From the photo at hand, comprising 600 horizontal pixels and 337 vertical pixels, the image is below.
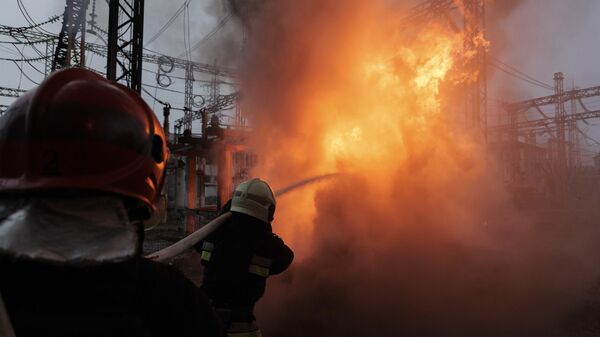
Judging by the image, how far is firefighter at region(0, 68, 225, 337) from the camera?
2.96 feet

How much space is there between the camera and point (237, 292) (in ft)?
9.08

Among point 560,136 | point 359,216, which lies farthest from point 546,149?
point 359,216

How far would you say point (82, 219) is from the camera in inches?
38.3

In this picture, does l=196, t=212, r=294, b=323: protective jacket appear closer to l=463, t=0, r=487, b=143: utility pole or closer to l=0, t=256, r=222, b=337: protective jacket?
l=0, t=256, r=222, b=337: protective jacket

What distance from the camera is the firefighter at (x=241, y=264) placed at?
9.09 ft

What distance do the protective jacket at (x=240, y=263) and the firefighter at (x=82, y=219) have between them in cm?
160

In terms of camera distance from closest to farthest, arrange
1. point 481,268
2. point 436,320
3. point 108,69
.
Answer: point 436,320 < point 481,268 < point 108,69

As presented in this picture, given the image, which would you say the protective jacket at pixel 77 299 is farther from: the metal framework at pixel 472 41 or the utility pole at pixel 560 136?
the utility pole at pixel 560 136

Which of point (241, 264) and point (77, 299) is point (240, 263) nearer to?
point (241, 264)

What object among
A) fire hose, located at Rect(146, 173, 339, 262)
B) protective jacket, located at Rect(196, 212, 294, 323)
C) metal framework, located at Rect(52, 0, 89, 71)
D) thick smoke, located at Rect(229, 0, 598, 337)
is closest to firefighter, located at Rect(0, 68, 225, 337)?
fire hose, located at Rect(146, 173, 339, 262)

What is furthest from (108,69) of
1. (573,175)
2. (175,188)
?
(573,175)

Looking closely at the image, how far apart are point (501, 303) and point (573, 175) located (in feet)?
118

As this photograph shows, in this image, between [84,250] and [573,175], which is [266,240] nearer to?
[84,250]

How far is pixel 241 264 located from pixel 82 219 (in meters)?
1.92
